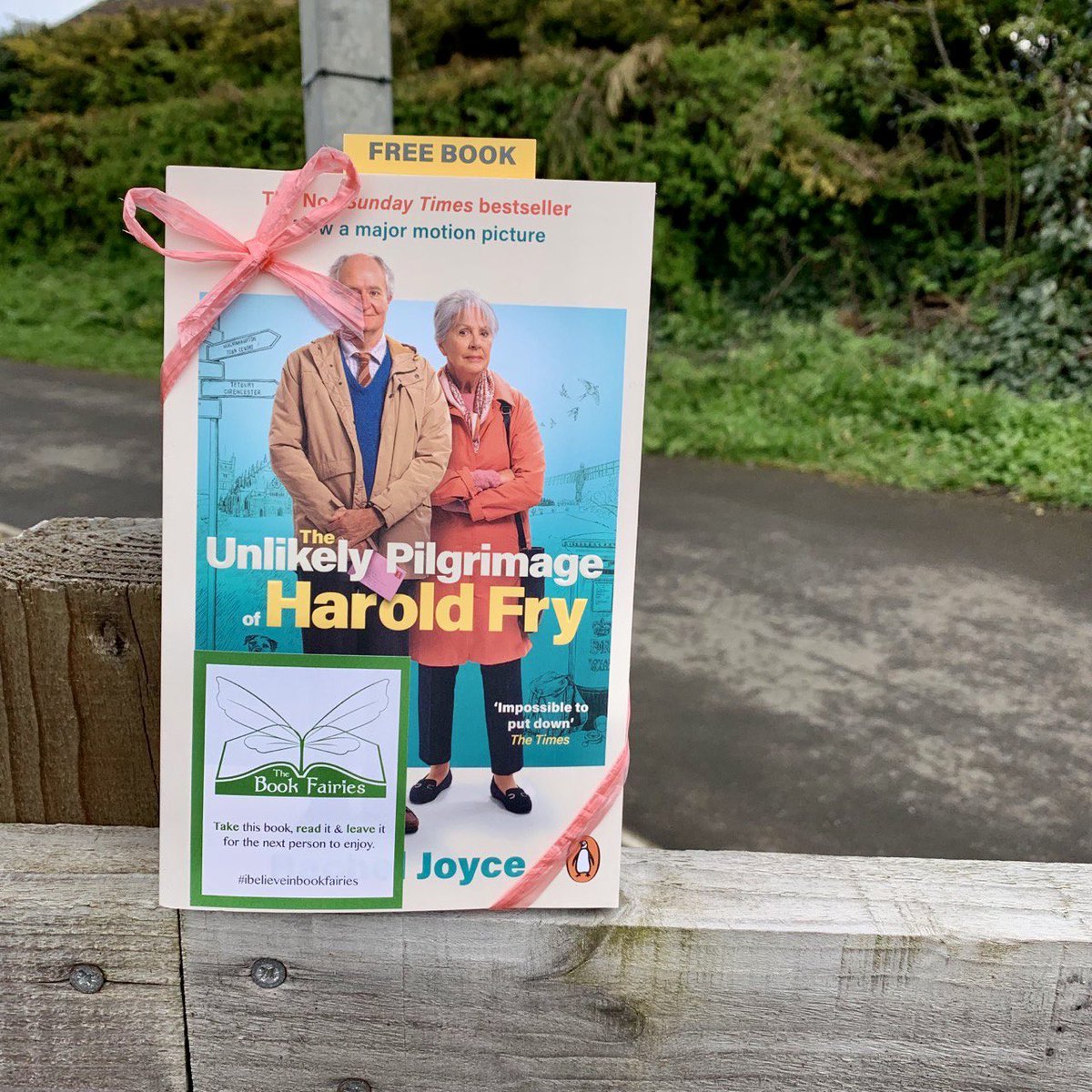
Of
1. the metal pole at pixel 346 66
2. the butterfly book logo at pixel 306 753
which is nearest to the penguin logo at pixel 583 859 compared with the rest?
the butterfly book logo at pixel 306 753

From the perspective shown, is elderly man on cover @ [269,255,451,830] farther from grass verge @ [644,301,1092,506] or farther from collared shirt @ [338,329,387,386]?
grass verge @ [644,301,1092,506]

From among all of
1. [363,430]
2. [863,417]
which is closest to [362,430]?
[363,430]

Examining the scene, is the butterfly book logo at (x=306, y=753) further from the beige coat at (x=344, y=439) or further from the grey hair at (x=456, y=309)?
the grey hair at (x=456, y=309)

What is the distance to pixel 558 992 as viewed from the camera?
1.29 metres

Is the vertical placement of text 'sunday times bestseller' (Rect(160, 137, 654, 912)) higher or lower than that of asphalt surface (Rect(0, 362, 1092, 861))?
higher

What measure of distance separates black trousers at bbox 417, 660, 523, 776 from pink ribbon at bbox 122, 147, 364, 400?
380mm

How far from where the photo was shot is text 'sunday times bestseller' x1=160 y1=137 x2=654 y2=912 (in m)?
1.11

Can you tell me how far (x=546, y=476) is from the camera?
45.6 inches

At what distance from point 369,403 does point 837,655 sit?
3.70 metres

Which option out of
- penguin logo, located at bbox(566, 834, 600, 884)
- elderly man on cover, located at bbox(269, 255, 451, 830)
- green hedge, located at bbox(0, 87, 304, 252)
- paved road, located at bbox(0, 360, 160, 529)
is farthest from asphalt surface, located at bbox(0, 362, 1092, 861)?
green hedge, located at bbox(0, 87, 304, 252)

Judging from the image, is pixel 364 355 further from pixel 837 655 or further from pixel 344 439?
pixel 837 655

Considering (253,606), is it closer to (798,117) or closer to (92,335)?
(798,117)

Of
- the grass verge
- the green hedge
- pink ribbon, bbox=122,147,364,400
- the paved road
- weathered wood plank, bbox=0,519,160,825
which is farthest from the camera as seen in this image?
the green hedge

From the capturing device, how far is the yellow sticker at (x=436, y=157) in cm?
114
